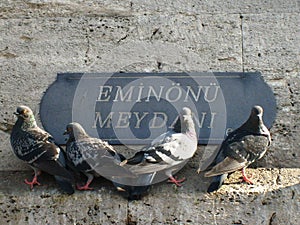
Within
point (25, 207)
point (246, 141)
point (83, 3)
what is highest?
point (83, 3)

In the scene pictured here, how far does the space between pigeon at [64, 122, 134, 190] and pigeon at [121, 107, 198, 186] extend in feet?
0.15

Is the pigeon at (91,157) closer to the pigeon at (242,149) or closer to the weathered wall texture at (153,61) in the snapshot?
the weathered wall texture at (153,61)

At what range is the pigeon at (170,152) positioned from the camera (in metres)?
3.24

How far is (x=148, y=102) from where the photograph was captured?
3652 millimetres

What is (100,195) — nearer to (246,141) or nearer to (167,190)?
(167,190)

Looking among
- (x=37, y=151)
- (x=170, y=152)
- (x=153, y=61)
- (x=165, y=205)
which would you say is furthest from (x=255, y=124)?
(x=37, y=151)

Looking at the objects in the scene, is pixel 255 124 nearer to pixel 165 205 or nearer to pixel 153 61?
pixel 165 205

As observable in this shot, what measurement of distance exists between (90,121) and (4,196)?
506 millimetres

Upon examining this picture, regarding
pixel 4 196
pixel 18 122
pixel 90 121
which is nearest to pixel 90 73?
pixel 90 121

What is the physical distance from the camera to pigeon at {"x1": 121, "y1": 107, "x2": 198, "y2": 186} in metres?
3.24

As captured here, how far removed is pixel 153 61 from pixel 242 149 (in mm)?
720

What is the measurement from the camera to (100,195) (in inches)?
131

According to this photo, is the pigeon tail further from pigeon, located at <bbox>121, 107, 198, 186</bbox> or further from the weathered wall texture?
the weathered wall texture

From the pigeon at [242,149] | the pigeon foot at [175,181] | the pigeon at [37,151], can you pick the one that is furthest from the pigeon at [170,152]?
the pigeon at [37,151]
